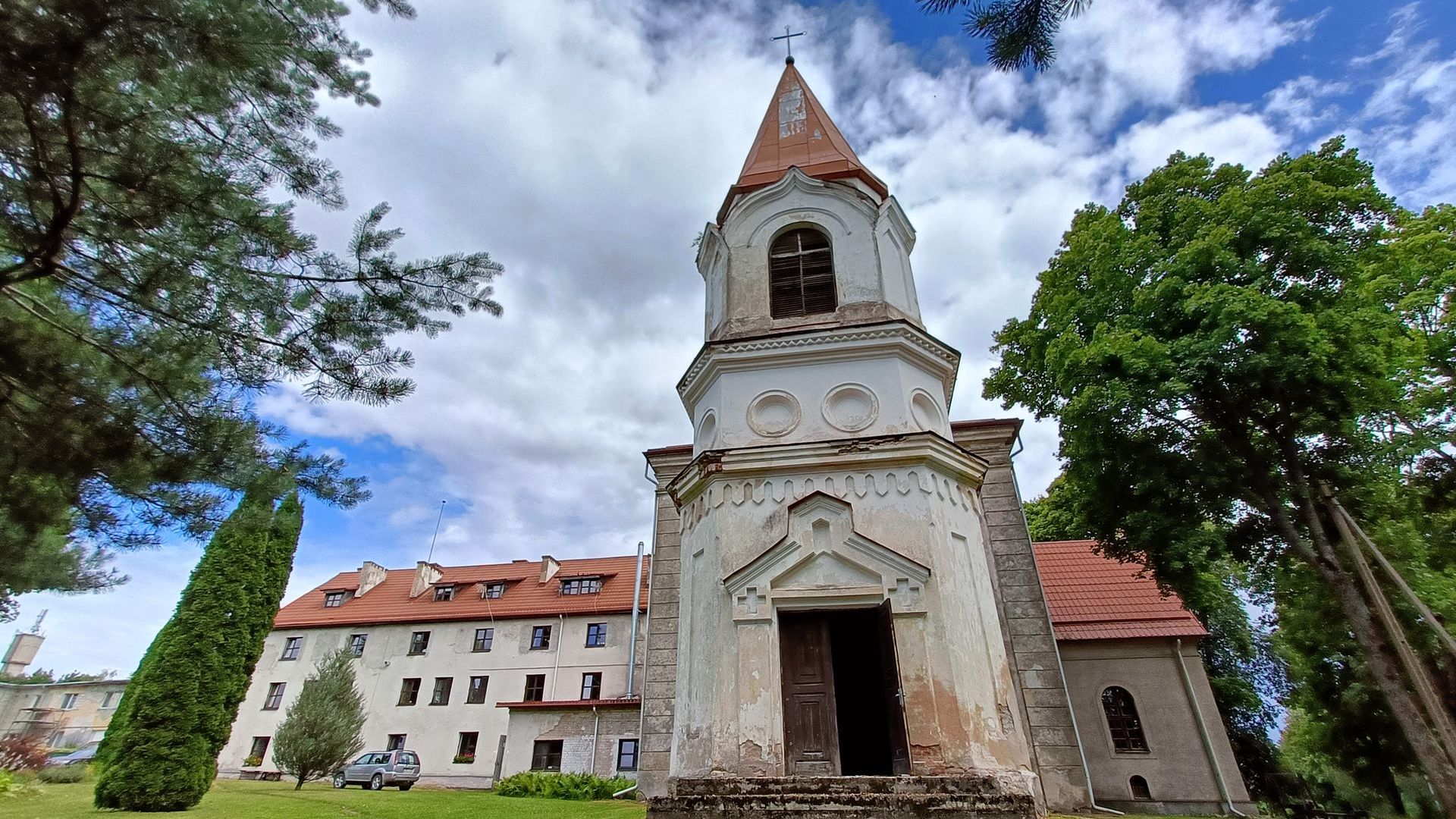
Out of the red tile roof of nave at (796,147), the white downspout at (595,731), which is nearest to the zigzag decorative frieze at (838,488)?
the red tile roof of nave at (796,147)

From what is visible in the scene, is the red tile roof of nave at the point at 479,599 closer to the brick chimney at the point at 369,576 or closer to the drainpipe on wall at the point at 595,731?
the brick chimney at the point at 369,576

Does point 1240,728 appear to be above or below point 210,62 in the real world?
below

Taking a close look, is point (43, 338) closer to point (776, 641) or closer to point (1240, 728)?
point (776, 641)

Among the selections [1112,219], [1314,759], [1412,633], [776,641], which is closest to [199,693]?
[776,641]

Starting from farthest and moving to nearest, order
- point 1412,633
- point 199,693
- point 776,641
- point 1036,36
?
point 199,693
point 1412,633
point 776,641
point 1036,36

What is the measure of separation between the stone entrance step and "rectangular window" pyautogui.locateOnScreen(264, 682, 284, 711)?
104ft

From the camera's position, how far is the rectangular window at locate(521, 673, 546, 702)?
28.0m

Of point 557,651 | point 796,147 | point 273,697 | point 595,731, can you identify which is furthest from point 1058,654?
point 273,697

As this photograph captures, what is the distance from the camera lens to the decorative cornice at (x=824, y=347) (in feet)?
36.8

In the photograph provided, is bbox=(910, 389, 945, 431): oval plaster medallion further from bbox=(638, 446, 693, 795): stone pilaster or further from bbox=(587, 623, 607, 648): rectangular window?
bbox=(587, 623, 607, 648): rectangular window

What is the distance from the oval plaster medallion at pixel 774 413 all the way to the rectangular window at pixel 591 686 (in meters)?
20.7

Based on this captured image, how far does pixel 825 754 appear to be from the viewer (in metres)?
8.47

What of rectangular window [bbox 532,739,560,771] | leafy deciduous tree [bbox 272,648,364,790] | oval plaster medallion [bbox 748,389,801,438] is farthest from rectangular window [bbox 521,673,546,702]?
oval plaster medallion [bbox 748,389,801,438]

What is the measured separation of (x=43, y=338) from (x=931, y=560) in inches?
381
